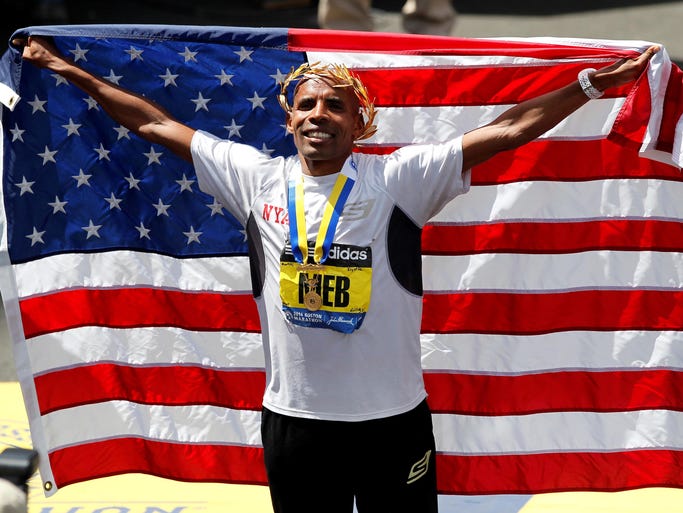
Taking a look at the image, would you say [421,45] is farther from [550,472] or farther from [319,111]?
[550,472]

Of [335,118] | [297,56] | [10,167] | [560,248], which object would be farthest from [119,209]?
[560,248]

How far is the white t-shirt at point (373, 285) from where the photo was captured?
360 centimetres

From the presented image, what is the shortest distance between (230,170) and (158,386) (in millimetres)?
1284

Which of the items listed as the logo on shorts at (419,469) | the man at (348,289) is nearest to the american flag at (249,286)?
the man at (348,289)

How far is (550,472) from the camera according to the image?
4605mm

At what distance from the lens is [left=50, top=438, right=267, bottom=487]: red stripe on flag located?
4.72 metres

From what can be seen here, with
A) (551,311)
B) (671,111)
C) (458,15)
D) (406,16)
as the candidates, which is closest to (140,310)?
(551,311)

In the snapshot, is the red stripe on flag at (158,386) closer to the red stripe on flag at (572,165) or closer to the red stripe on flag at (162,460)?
the red stripe on flag at (162,460)

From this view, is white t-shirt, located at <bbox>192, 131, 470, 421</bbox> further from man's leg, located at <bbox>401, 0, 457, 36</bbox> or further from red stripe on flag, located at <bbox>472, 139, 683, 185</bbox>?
man's leg, located at <bbox>401, 0, 457, 36</bbox>

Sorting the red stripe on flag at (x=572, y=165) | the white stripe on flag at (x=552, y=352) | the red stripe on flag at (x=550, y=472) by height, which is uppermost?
the red stripe on flag at (x=572, y=165)

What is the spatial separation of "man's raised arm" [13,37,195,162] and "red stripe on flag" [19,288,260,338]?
848 millimetres

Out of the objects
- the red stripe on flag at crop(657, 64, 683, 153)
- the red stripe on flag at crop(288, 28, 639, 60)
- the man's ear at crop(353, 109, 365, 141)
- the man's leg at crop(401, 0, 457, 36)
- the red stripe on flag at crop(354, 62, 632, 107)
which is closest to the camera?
the man's ear at crop(353, 109, 365, 141)

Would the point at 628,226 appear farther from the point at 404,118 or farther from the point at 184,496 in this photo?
the point at 184,496

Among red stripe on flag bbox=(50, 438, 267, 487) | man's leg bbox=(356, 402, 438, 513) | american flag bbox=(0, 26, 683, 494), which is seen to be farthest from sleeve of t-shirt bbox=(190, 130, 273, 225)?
red stripe on flag bbox=(50, 438, 267, 487)
